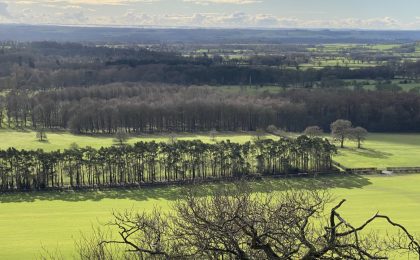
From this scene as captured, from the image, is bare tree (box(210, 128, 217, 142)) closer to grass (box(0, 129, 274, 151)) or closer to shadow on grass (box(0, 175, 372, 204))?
grass (box(0, 129, 274, 151))

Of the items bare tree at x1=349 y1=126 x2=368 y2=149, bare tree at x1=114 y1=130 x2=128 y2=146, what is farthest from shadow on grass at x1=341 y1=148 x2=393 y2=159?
bare tree at x1=114 y1=130 x2=128 y2=146

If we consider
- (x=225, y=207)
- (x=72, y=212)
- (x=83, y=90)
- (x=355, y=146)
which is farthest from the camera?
(x=83, y=90)

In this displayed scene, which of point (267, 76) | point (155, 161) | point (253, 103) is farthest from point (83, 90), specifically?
point (155, 161)

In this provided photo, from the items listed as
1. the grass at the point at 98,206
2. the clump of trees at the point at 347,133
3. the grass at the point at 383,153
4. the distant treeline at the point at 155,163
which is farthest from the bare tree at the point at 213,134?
the grass at the point at 98,206

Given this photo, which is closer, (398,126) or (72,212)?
(72,212)

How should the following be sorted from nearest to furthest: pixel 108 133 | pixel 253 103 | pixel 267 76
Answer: pixel 108 133, pixel 253 103, pixel 267 76

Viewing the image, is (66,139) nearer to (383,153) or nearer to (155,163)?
(155,163)

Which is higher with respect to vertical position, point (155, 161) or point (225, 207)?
point (225, 207)

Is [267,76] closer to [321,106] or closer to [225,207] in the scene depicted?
[321,106]

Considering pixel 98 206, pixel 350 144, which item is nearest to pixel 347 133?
pixel 350 144
